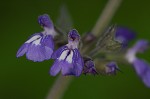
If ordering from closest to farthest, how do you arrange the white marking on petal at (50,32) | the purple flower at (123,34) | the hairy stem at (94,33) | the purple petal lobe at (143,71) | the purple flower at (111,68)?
the purple flower at (111,68) → the white marking on petal at (50,32) → the hairy stem at (94,33) → the purple petal lobe at (143,71) → the purple flower at (123,34)

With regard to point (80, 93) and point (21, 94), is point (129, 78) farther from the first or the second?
point (21, 94)

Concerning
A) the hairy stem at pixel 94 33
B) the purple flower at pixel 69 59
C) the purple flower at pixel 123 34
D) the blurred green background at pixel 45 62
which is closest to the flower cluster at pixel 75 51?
the purple flower at pixel 69 59

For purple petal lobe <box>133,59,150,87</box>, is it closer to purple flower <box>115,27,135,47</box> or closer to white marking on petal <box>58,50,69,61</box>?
purple flower <box>115,27,135,47</box>

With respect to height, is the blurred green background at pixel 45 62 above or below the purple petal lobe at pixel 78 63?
below

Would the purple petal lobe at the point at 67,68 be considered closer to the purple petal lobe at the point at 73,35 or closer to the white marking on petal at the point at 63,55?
the white marking on petal at the point at 63,55

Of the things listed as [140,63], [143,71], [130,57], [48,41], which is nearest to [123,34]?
[130,57]

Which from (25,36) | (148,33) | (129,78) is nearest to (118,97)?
(129,78)

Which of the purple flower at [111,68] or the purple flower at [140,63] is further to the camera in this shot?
the purple flower at [140,63]

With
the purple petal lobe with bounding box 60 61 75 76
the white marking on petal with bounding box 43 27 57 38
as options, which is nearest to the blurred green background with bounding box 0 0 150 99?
the white marking on petal with bounding box 43 27 57 38
